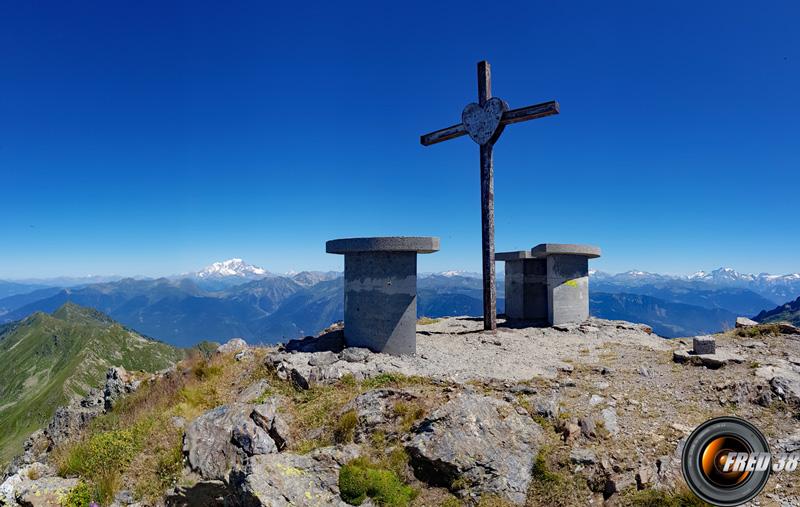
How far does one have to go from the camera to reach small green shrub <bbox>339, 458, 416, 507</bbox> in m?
5.56

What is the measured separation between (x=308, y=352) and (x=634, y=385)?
327 inches

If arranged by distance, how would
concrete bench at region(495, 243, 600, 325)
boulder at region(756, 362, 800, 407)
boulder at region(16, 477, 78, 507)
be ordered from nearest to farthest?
boulder at region(16, 477, 78, 507) < boulder at region(756, 362, 800, 407) < concrete bench at region(495, 243, 600, 325)

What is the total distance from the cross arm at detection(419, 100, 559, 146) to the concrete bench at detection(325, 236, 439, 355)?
774 cm

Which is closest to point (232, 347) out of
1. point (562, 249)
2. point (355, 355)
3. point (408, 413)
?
point (355, 355)

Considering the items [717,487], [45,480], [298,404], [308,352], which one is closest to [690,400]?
[717,487]

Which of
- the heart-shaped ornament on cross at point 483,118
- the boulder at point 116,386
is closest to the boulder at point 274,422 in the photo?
the boulder at point 116,386

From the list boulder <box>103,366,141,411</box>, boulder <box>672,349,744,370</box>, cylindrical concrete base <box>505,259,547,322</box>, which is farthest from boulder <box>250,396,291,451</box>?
cylindrical concrete base <box>505,259,547,322</box>

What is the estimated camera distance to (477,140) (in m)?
17.3

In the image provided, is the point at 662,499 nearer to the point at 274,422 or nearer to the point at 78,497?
the point at 274,422

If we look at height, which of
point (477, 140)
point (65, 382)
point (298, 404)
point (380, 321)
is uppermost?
point (477, 140)

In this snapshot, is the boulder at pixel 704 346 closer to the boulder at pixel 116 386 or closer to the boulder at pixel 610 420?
the boulder at pixel 610 420

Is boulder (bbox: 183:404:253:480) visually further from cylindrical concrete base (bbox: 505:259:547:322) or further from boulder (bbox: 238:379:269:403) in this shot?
cylindrical concrete base (bbox: 505:259:547:322)

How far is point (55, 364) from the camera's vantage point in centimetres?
16412

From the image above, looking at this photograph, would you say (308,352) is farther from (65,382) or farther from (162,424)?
(65,382)
